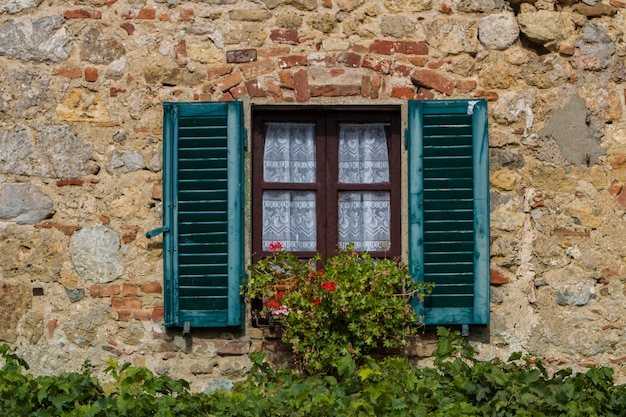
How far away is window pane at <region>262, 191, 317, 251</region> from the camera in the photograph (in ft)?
21.5

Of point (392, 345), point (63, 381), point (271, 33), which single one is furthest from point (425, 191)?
point (63, 381)

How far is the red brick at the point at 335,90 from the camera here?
6.41 meters

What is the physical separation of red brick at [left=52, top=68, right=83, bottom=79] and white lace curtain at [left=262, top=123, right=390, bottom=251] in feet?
3.91

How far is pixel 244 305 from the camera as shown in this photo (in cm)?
633

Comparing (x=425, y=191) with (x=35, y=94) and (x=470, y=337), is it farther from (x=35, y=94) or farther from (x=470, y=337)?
(x=35, y=94)

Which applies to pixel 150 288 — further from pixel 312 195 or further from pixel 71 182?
pixel 312 195

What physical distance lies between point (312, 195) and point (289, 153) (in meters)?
0.29

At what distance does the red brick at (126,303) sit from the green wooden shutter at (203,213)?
0.67ft

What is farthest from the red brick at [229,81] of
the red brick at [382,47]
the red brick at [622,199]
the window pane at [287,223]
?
the red brick at [622,199]

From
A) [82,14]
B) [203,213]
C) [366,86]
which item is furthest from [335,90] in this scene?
[82,14]

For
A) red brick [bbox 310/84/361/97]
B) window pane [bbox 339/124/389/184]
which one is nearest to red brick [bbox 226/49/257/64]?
red brick [bbox 310/84/361/97]

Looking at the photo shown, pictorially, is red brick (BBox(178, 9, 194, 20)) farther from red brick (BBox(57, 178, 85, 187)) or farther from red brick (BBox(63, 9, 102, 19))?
red brick (BBox(57, 178, 85, 187))

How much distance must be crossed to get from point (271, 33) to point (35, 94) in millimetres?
1456

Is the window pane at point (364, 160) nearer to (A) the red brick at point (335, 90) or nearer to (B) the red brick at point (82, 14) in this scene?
(A) the red brick at point (335, 90)
